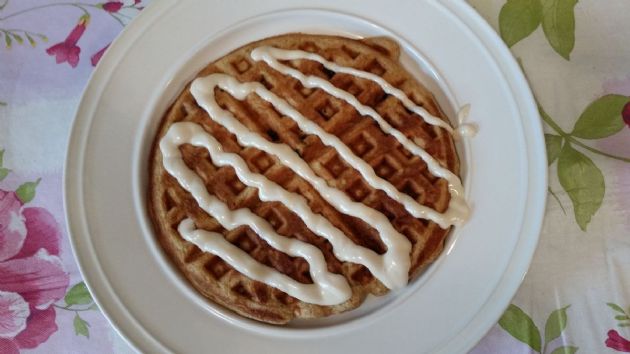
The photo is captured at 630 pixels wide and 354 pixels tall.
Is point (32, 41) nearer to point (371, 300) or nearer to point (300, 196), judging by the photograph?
point (300, 196)

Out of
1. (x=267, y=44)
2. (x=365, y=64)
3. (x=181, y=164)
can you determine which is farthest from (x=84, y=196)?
(x=365, y=64)

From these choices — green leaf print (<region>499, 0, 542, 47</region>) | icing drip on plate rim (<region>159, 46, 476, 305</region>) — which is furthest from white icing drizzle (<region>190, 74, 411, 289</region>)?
green leaf print (<region>499, 0, 542, 47</region>)

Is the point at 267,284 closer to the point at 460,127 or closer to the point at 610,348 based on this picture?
the point at 460,127

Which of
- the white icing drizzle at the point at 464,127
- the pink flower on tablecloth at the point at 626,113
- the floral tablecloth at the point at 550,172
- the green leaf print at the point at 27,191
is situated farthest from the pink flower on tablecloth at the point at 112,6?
the pink flower on tablecloth at the point at 626,113

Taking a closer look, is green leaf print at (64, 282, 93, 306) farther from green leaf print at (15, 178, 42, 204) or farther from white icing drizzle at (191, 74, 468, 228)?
white icing drizzle at (191, 74, 468, 228)

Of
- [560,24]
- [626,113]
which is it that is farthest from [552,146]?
[560,24]

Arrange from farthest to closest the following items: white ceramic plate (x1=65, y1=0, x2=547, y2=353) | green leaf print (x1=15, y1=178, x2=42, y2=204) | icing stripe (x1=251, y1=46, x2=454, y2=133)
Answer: green leaf print (x1=15, y1=178, x2=42, y2=204) < icing stripe (x1=251, y1=46, x2=454, y2=133) < white ceramic plate (x1=65, y1=0, x2=547, y2=353)

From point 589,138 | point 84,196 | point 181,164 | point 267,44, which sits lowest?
point 84,196
